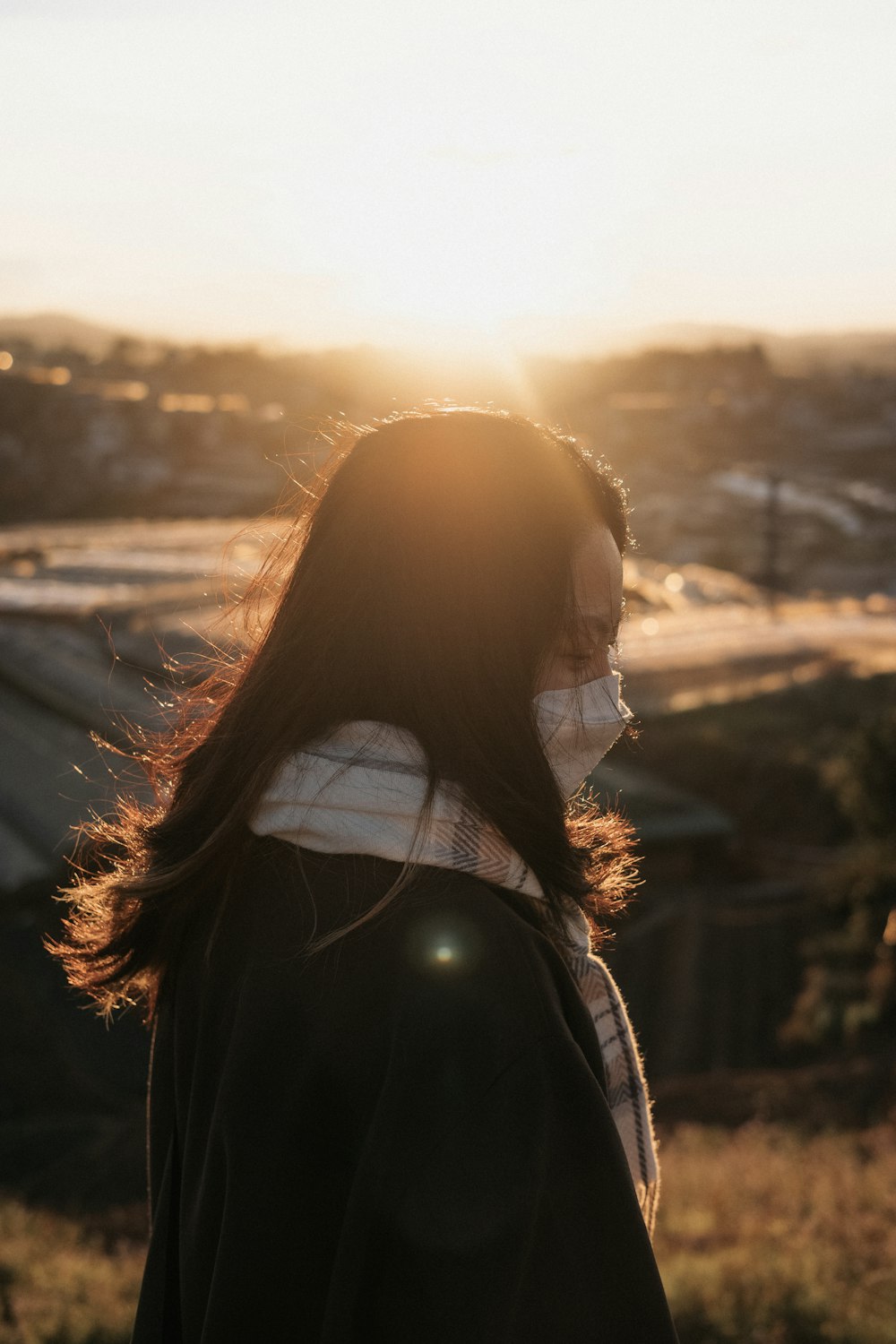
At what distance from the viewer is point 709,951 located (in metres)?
13.4

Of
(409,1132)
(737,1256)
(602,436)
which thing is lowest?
(737,1256)

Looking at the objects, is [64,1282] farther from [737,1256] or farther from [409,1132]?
[409,1132]

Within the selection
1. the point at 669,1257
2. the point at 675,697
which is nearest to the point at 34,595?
the point at 675,697

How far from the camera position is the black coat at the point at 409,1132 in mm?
1388

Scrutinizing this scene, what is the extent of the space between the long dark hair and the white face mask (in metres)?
0.06

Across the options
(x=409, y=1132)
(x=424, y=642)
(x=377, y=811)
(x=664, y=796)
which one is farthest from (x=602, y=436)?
(x=409, y=1132)

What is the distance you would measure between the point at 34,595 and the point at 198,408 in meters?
37.6

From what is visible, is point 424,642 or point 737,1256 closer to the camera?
point 424,642

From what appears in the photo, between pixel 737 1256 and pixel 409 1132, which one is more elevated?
pixel 409 1132

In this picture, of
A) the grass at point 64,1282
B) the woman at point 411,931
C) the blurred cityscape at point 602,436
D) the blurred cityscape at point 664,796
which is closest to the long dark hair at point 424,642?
the woman at point 411,931

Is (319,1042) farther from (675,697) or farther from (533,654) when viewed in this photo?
(675,697)

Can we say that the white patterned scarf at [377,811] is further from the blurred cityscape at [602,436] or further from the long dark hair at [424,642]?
the blurred cityscape at [602,436]

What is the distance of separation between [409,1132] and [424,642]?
1.85 ft

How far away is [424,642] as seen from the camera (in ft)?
5.07
